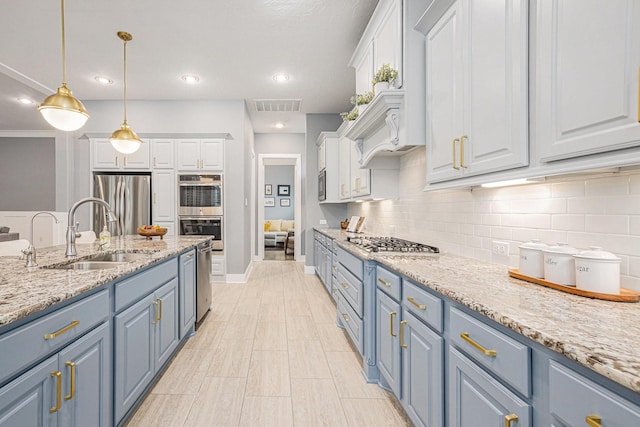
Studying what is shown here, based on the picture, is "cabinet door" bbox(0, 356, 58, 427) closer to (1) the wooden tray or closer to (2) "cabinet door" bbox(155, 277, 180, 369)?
(2) "cabinet door" bbox(155, 277, 180, 369)

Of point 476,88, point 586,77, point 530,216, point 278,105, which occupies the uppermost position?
point 278,105

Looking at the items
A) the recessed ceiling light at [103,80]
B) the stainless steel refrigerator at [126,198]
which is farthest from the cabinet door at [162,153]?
the recessed ceiling light at [103,80]

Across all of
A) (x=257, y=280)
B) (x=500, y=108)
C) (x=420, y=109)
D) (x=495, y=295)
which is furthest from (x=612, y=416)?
(x=257, y=280)

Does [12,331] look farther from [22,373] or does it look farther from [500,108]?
[500,108]

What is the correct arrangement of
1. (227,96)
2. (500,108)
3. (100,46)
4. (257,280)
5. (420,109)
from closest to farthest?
(500,108), (420,109), (100,46), (227,96), (257,280)

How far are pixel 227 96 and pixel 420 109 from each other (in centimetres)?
374

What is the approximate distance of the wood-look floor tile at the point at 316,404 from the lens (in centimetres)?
179

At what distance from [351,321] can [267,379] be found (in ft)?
2.59

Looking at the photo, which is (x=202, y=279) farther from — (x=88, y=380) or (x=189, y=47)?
(x=189, y=47)

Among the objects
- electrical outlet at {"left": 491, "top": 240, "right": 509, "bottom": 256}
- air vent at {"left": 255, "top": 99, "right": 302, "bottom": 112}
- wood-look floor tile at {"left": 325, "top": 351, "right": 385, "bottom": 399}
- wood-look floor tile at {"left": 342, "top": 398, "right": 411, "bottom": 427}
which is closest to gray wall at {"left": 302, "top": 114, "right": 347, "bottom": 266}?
air vent at {"left": 255, "top": 99, "right": 302, "bottom": 112}

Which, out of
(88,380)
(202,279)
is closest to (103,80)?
(202,279)

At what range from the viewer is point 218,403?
1.94m

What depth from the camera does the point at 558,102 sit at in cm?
105

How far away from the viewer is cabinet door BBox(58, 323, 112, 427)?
45.9 inches
